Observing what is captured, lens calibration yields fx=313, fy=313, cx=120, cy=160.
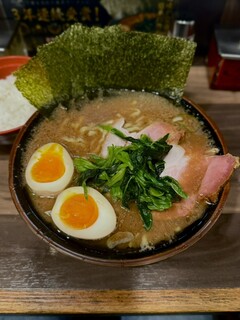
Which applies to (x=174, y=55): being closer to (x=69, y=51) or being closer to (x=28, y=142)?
(x=69, y=51)

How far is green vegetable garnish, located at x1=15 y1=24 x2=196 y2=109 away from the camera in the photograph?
1.61 m

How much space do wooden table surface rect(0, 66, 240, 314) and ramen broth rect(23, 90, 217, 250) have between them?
0.15 meters

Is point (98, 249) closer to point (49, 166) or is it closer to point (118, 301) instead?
point (118, 301)

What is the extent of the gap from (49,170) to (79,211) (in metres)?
0.25

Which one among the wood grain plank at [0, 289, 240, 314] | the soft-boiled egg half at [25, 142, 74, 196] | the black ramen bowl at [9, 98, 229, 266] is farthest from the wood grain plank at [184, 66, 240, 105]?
the wood grain plank at [0, 289, 240, 314]

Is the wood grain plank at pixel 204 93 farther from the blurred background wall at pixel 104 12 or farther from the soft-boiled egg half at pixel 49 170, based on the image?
the soft-boiled egg half at pixel 49 170

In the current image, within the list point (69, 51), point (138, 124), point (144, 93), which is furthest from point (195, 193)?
point (69, 51)

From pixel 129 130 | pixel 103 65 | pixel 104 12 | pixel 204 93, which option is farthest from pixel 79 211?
pixel 104 12

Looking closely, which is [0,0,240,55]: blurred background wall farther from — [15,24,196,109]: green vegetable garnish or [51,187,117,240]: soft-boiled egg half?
[51,187,117,240]: soft-boiled egg half

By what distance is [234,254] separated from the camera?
139cm

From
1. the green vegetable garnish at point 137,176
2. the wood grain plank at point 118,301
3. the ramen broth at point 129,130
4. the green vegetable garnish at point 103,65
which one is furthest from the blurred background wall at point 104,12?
the wood grain plank at point 118,301

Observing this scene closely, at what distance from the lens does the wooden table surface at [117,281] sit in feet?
4.20

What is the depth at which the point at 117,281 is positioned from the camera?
131cm

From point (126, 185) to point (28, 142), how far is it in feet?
1.79
